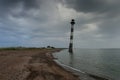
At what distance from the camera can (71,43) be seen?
89.1 metres

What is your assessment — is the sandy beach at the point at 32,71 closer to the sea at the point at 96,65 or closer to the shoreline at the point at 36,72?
the shoreline at the point at 36,72

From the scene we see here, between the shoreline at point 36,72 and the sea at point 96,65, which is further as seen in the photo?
the sea at point 96,65

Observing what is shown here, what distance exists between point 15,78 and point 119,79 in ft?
44.4

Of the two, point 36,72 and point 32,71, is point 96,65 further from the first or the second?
point 36,72

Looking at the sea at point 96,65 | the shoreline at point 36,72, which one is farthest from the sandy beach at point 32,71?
the sea at point 96,65

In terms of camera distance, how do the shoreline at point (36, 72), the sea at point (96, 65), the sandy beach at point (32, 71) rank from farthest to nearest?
1. the sea at point (96, 65)
2. the shoreline at point (36, 72)
3. the sandy beach at point (32, 71)

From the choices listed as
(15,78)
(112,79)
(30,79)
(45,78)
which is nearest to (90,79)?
(112,79)

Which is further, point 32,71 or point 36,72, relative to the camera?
point 32,71

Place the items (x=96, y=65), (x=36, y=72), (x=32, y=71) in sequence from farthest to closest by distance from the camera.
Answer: (x=96, y=65) → (x=32, y=71) → (x=36, y=72)

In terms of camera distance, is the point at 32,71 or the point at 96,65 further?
the point at 96,65

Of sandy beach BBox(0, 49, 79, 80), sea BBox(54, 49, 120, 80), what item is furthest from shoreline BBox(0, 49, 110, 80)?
sea BBox(54, 49, 120, 80)

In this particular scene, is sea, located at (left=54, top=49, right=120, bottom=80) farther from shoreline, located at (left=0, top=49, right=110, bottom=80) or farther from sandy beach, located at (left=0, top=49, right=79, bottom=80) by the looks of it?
sandy beach, located at (left=0, top=49, right=79, bottom=80)

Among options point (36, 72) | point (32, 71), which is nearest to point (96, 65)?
point (32, 71)

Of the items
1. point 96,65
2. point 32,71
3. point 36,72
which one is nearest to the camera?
point 36,72
